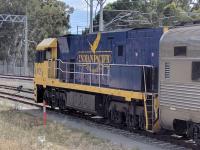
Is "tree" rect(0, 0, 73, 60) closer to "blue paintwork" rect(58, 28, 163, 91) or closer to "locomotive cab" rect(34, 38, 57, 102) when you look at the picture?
"locomotive cab" rect(34, 38, 57, 102)

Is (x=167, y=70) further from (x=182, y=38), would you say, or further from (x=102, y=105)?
(x=102, y=105)

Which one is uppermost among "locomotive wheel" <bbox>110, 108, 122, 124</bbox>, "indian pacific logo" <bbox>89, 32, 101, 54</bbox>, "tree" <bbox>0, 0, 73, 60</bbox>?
"tree" <bbox>0, 0, 73, 60</bbox>

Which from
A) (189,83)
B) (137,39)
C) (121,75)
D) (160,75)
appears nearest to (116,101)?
(121,75)

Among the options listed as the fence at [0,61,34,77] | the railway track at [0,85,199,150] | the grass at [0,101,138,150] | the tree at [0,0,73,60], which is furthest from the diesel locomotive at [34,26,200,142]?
the tree at [0,0,73,60]

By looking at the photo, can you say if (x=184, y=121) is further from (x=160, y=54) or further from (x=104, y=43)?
(x=104, y=43)

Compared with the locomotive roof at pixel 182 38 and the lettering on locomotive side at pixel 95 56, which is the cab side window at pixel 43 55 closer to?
the lettering on locomotive side at pixel 95 56

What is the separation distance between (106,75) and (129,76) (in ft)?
6.68

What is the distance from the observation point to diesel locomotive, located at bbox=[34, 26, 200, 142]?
13.3 metres

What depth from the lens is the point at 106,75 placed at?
18.5 m

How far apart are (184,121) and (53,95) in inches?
421

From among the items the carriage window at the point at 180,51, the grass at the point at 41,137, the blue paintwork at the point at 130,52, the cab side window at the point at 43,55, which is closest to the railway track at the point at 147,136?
the grass at the point at 41,137

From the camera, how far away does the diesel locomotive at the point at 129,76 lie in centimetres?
1333

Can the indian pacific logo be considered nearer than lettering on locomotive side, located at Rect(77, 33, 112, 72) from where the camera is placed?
No

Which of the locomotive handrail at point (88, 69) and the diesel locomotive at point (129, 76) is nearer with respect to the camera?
the diesel locomotive at point (129, 76)
